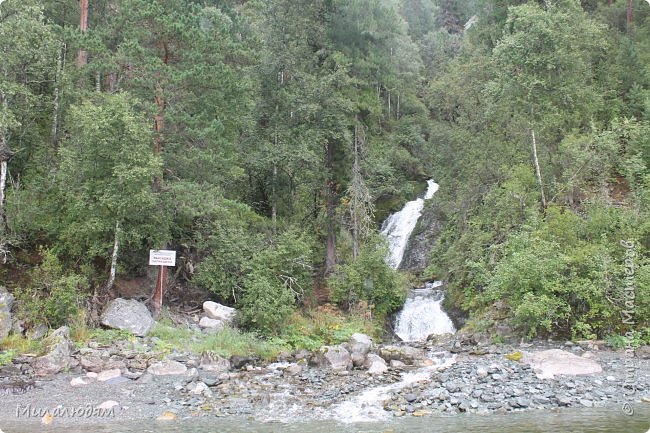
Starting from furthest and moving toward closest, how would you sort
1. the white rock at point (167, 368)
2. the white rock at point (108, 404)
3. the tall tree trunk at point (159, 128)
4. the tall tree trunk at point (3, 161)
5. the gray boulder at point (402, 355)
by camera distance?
1. the tall tree trunk at point (159, 128)
2. the tall tree trunk at point (3, 161)
3. the gray boulder at point (402, 355)
4. the white rock at point (167, 368)
5. the white rock at point (108, 404)

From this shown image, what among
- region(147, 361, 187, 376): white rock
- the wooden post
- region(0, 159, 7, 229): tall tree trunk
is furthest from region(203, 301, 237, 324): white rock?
region(0, 159, 7, 229): tall tree trunk

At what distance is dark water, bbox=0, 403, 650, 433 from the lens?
8453 millimetres

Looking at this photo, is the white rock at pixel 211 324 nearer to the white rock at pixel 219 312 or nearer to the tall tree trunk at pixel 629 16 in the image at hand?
the white rock at pixel 219 312

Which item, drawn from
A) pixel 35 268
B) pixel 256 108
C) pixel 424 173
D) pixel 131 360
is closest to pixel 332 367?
pixel 131 360

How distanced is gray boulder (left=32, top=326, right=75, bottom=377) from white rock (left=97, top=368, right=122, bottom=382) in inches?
33.0

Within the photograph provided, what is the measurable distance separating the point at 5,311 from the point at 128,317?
2862 millimetres

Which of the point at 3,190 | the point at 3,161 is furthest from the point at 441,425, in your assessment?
the point at 3,161

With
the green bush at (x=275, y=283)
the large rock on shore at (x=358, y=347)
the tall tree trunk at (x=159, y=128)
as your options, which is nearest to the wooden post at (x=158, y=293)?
the green bush at (x=275, y=283)

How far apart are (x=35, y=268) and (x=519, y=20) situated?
724 inches

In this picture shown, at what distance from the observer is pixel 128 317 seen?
1398 centimetres

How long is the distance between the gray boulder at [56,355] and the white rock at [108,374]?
84 cm

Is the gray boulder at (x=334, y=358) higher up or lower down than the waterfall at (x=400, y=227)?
lower down

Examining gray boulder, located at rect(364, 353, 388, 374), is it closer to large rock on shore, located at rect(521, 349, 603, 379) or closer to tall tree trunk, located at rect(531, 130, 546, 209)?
large rock on shore, located at rect(521, 349, 603, 379)

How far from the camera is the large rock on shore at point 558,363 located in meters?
11.5
